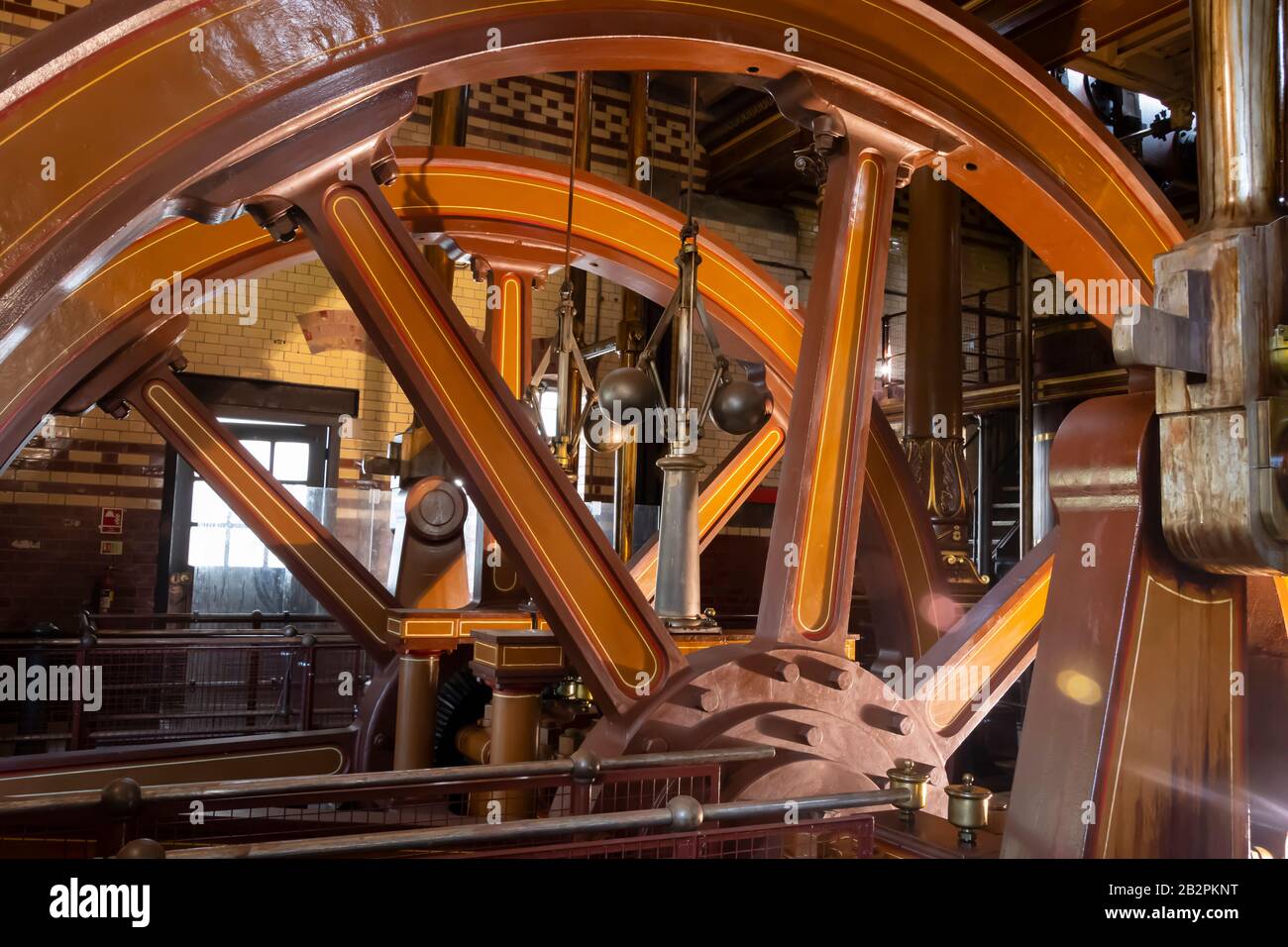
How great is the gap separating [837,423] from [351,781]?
183 centimetres

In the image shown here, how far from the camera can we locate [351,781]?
2268 mm

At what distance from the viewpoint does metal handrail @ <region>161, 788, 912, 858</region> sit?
5.22ft

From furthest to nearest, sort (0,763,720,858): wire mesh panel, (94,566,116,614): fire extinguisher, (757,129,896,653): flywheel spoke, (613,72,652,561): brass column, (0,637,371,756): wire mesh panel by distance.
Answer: (613,72,652,561): brass column, (94,566,116,614): fire extinguisher, (0,637,371,756): wire mesh panel, (757,129,896,653): flywheel spoke, (0,763,720,858): wire mesh panel

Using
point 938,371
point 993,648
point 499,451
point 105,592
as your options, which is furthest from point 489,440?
point 105,592

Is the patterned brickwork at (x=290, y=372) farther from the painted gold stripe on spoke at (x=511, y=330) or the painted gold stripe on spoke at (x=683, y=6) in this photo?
the painted gold stripe on spoke at (x=683, y=6)

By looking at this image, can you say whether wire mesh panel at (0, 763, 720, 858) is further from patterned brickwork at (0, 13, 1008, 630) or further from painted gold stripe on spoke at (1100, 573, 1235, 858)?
patterned brickwork at (0, 13, 1008, 630)

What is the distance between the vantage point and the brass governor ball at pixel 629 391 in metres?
3.38

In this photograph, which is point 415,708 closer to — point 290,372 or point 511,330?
point 511,330

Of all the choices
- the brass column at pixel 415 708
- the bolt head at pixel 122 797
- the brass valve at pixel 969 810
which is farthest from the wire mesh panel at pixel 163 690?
the brass valve at pixel 969 810

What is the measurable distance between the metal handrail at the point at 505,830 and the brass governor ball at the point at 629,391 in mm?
1623

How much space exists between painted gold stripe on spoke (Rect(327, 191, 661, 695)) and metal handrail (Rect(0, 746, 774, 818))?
29cm

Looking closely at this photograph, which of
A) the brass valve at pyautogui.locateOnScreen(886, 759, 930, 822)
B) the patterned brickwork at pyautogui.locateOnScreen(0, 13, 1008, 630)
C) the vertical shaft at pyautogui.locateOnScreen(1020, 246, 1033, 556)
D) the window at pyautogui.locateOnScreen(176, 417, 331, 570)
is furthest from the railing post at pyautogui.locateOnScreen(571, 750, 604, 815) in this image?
the vertical shaft at pyautogui.locateOnScreen(1020, 246, 1033, 556)

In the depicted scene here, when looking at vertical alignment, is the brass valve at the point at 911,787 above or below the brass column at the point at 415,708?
above
